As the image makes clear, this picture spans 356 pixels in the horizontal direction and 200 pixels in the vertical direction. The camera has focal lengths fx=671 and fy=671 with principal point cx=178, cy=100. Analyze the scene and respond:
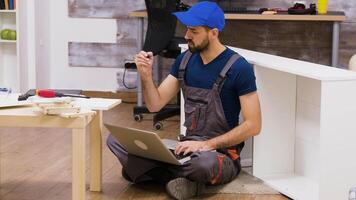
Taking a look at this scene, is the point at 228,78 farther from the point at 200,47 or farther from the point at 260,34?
the point at 260,34

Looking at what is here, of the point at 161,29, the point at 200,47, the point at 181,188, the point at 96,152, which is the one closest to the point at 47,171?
the point at 96,152

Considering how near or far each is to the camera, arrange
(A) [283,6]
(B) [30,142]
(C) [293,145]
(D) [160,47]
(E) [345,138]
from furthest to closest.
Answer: (A) [283,6] → (D) [160,47] → (B) [30,142] → (C) [293,145] → (E) [345,138]

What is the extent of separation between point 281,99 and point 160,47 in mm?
1788

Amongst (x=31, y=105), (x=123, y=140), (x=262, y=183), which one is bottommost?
(x=262, y=183)

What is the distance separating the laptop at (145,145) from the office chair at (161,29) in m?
1.65

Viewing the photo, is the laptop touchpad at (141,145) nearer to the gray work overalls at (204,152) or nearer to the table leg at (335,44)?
the gray work overalls at (204,152)

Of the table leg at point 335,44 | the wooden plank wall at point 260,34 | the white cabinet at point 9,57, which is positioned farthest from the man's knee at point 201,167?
the white cabinet at point 9,57

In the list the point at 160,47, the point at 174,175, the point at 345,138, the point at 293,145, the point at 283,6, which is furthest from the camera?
the point at 283,6

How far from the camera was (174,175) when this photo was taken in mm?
3361

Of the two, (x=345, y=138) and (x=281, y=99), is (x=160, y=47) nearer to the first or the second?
(x=281, y=99)

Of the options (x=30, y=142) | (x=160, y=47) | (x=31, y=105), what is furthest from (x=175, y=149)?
(x=160, y=47)

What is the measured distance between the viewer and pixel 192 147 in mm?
3312

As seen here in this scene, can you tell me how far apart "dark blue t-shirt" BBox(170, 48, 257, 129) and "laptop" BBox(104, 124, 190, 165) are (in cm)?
35

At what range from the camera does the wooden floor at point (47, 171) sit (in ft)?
11.1
